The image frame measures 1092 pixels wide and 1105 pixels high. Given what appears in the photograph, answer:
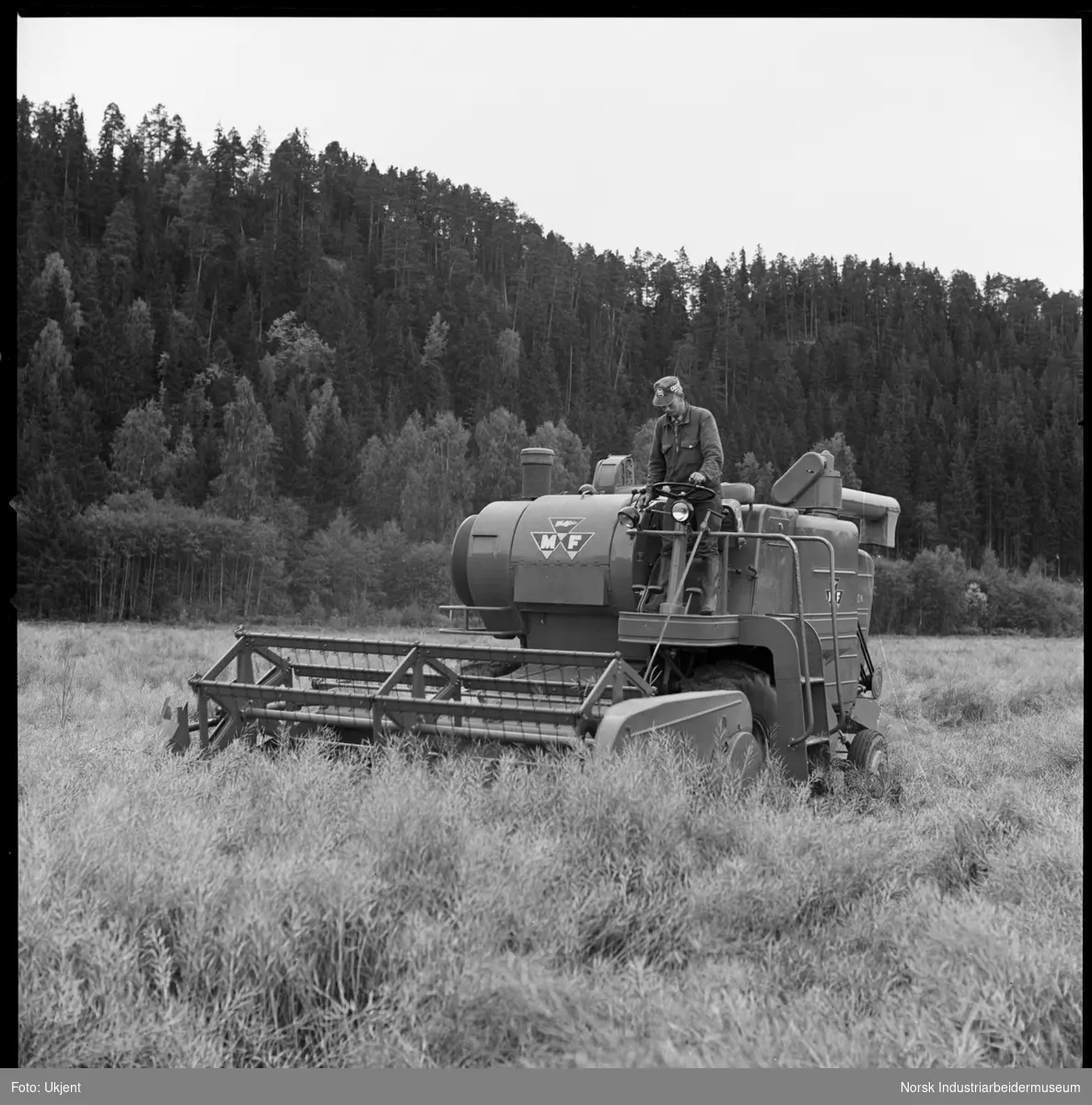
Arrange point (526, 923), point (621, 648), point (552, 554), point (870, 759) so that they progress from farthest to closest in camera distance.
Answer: point (870, 759) < point (552, 554) < point (621, 648) < point (526, 923)

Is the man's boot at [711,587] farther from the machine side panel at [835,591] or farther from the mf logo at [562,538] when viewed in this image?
the mf logo at [562,538]

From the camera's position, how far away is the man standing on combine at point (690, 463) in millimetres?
8648

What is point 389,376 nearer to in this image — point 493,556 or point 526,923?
point 493,556

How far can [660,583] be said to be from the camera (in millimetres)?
8750

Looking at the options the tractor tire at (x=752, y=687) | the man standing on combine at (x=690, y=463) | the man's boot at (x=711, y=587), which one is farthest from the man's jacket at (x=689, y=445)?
the tractor tire at (x=752, y=687)

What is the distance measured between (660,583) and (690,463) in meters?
1.01

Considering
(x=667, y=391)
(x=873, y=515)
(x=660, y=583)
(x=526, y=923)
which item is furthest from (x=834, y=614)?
(x=526, y=923)

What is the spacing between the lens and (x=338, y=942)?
4227 millimetres

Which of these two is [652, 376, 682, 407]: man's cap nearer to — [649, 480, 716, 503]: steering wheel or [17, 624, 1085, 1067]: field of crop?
[649, 480, 716, 503]: steering wheel

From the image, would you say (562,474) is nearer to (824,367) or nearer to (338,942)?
(824,367)

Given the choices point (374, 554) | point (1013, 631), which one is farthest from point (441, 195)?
point (1013, 631)

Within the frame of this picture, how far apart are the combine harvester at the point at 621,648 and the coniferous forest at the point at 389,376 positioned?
141ft
